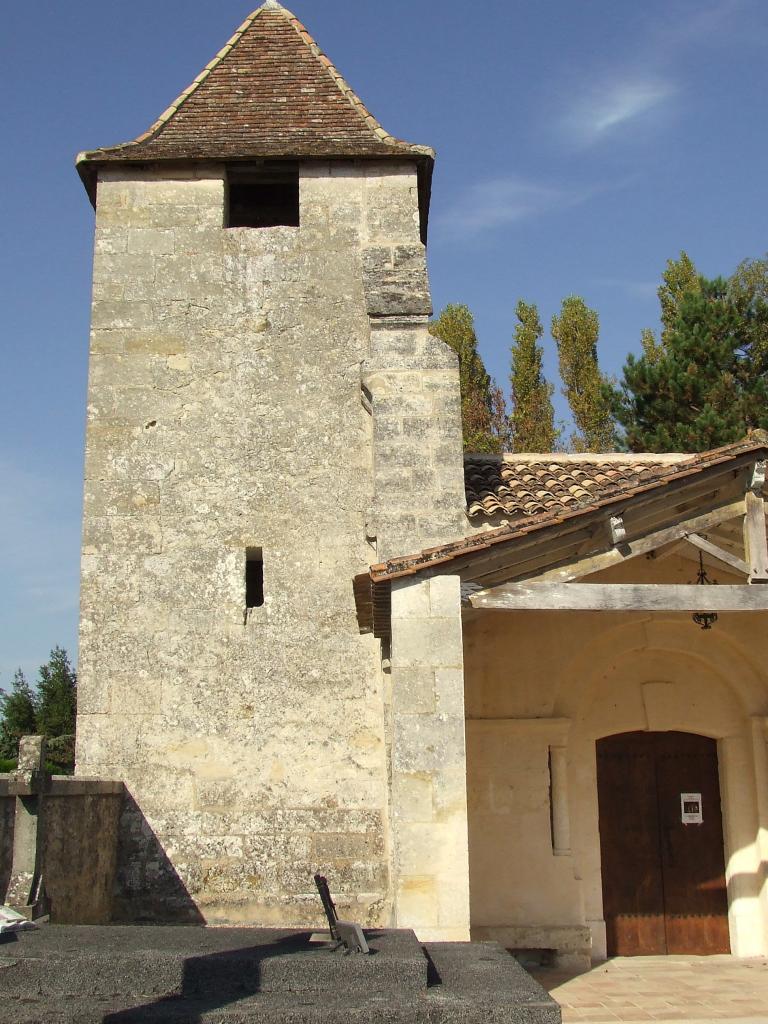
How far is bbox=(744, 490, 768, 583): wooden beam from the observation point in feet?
24.8

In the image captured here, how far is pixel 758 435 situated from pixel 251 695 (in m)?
4.90

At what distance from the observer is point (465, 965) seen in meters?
4.78

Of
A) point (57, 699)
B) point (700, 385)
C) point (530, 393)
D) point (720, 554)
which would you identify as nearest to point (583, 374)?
point (530, 393)

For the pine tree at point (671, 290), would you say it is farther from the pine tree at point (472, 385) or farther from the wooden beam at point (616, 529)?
the wooden beam at point (616, 529)

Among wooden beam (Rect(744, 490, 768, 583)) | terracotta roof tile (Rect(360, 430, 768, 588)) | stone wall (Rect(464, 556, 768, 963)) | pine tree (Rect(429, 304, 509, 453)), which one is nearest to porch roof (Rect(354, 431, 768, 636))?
terracotta roof tile (Rect(360, 430, 768, 588))

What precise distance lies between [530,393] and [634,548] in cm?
1915

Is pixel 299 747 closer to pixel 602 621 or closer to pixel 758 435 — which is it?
pixel 602 621

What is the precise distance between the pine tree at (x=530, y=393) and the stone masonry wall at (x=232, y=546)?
49.3ft

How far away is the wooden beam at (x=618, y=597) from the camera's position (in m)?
7.33

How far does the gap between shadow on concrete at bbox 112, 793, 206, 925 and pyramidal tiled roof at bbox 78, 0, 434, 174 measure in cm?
662

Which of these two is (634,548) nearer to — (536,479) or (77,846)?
(536,479)

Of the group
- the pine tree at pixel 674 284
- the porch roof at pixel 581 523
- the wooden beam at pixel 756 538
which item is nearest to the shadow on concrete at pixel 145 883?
the porch roof at pixel 581 523

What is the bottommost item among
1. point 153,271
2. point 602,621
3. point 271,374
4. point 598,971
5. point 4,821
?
point 598,971

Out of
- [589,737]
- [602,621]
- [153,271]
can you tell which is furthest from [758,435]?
[153,271]
